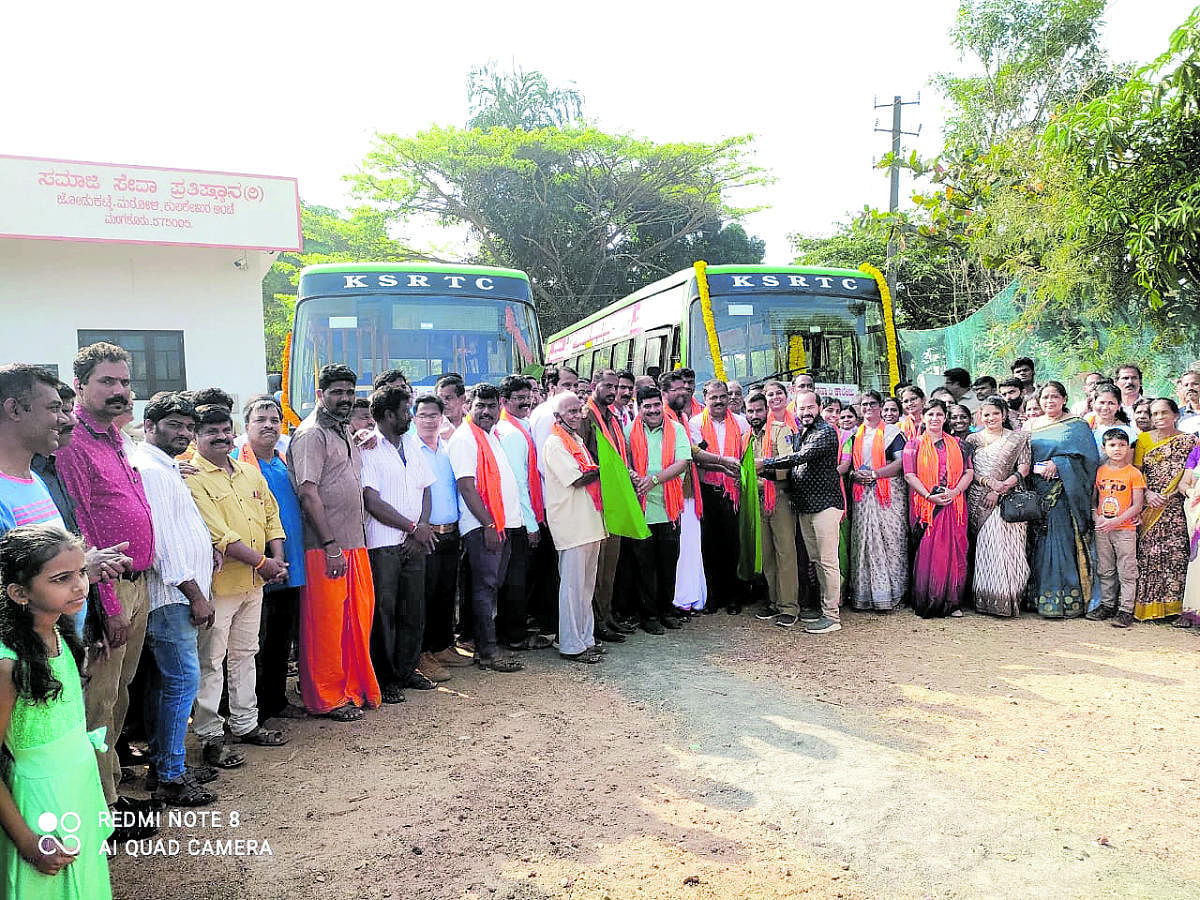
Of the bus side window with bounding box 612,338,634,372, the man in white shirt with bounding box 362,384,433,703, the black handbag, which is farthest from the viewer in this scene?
the bus side window with bounding box 612,338,634,372

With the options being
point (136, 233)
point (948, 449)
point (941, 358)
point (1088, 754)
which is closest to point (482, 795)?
point (1088, 754)

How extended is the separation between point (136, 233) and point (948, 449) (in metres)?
13.2

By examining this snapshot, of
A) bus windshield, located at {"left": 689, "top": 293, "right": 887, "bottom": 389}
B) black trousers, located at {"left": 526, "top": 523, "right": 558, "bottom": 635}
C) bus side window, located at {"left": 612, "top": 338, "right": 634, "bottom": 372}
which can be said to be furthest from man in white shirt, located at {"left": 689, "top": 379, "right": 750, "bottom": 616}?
bus side window, located at {"left": 612, "top": 338, "right": 634, "bottom": 372}

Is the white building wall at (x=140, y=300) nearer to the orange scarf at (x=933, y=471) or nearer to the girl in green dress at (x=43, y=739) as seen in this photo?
the orange scarf at (x=933, y=471)

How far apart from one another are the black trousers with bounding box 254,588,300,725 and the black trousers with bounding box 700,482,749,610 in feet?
10.6

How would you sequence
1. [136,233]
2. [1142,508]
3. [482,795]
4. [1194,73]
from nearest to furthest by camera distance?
[482,795]
[1142,508]
[1194,73]
[136,233]

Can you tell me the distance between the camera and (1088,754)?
378 centimetres

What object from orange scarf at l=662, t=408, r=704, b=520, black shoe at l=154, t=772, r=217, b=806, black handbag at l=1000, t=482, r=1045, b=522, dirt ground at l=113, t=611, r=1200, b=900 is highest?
orange scarf at l=662, t=408, r=704, b=520

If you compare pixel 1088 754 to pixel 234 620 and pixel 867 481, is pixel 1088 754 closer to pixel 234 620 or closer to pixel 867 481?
pixel 867 481

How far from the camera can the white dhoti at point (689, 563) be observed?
6328mm

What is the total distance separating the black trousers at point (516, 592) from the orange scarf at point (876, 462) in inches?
101

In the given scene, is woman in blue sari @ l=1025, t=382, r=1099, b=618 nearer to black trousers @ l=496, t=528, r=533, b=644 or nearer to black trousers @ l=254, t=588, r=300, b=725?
black trousers @ l=496, t=528, r=533, b=644

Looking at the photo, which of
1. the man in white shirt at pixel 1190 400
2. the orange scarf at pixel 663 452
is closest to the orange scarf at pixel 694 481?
the orange scarf at pixel 663 452

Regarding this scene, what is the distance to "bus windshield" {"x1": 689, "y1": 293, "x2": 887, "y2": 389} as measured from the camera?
9.17m
